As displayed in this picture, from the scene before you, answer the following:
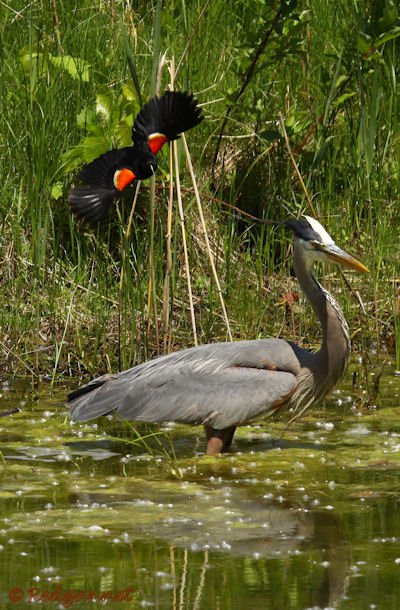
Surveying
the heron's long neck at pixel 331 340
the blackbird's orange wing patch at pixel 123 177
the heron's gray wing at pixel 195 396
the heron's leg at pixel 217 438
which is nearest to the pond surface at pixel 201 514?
the heron's leg at pixel 217 438

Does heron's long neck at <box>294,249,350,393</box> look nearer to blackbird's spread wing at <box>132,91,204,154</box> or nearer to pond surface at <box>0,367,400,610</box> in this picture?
pond surface at <box>0,367,400,610</box>

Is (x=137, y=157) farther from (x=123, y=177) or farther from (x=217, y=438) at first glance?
(x=217, y=438)

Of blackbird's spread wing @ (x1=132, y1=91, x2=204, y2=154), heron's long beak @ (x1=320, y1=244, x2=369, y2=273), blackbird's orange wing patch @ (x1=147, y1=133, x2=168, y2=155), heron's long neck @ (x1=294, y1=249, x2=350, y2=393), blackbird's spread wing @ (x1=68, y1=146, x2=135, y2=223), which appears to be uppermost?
blackbird's spread wing @ (x1=132, y1=91, x2=204, y2=154)

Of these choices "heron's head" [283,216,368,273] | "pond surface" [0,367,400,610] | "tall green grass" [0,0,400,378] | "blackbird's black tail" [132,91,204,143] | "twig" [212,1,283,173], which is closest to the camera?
"pond surface" [0,367,400,610]

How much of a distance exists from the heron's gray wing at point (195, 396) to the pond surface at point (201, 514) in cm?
17

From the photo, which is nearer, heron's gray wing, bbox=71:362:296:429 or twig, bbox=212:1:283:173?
heron's gray wing, bbox=71:362:296:429

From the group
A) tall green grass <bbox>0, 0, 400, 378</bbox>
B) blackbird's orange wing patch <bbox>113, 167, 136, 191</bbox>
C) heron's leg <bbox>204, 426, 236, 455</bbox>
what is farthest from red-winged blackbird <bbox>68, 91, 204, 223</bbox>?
heron's leg <bbox>204, 426, 236, 455</bbox>

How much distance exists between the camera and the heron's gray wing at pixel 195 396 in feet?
18.2

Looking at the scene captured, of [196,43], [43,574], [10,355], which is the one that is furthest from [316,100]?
[43,574]

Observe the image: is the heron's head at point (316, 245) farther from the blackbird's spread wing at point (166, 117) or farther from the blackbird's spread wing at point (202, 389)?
the blackbird's spread wing at point (166, 117)

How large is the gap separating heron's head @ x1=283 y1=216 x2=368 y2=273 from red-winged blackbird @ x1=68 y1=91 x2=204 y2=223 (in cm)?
102

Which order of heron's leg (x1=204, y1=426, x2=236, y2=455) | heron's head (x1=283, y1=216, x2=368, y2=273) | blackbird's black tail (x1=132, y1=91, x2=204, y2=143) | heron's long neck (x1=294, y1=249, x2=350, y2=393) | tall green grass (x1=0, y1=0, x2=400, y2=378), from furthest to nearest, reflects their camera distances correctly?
tall green grass (x1=0, y1=0, x2=400, y2=378)
blackbird's black tail (x1=132, y1=91, x2=204, y2=143)
heron's long neck (x1=294, y1=249, x2=350, y2=393)
heron's head (x1=283, y1=216, x2=368, y2=273)
heron's leg (x1=204, y1=426, x2=236, y2=455)

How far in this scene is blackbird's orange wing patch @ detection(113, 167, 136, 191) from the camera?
6.46m

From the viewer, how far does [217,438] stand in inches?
219
